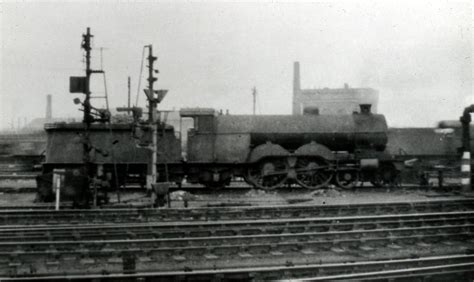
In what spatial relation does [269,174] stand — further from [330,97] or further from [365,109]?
[330,97]

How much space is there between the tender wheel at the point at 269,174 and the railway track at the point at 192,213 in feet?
17.0

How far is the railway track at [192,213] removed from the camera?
1118 cm

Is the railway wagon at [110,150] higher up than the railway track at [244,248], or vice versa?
the railway wagon at [110,150]

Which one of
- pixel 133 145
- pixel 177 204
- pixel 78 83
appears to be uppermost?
pixel 78 83

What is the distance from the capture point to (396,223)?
10.5m

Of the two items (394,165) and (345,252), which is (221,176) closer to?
(394,165)

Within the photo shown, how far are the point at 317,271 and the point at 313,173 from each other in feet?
34.0

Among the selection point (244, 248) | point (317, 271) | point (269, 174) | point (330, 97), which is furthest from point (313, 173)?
point (330, 97)

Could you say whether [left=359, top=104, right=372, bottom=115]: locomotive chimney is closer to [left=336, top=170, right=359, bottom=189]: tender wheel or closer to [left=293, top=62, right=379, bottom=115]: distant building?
[left=336, top=170, right=359, bottom=189]: tender wheel

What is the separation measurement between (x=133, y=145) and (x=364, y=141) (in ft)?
27.9

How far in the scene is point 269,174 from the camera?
1720 centimetres

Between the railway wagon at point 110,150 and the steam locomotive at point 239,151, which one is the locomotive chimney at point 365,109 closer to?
the steam locomotive at point 239,151

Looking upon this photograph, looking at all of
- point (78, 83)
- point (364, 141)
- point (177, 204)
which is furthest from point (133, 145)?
point (364, 141)

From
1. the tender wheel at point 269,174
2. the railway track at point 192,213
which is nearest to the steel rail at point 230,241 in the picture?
the railway track at point 192,213
